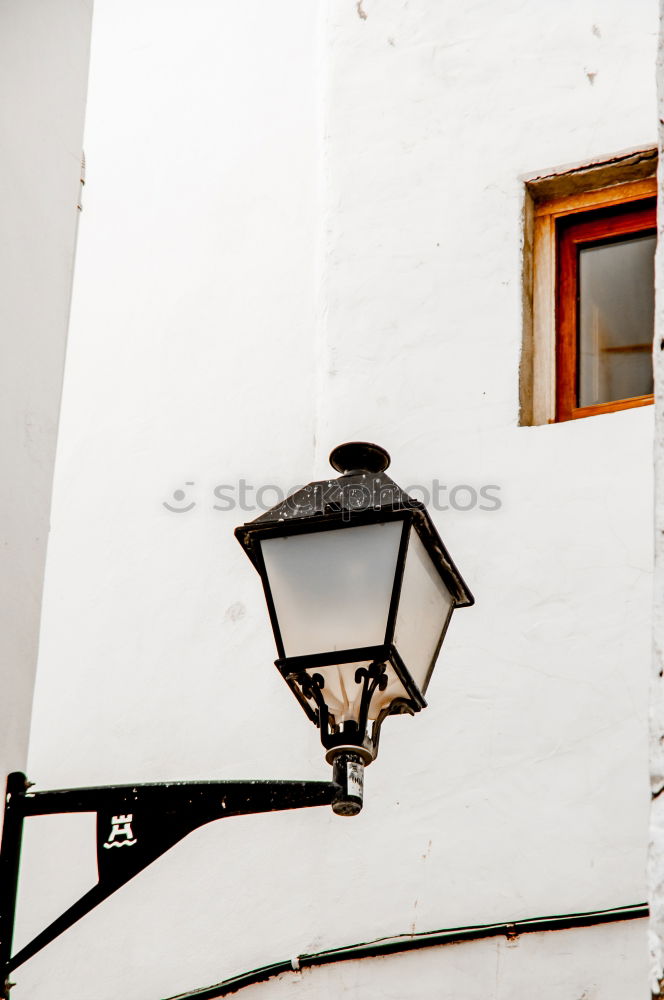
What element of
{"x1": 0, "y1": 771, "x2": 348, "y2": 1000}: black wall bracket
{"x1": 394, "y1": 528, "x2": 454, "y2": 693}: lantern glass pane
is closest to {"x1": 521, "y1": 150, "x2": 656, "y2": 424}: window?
{"x1": 394, "y1": 528, "x2": 454, "y2": 693}: lantern glass pane

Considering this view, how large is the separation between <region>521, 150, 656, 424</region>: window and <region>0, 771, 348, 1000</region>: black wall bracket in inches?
88.6

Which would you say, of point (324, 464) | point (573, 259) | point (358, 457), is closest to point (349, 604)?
point (358, 457)

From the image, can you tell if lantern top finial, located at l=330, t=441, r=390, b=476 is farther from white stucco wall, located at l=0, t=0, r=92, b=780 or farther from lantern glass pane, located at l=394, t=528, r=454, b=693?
white stucco wall, located at l=0, t=0, r=92, b=780

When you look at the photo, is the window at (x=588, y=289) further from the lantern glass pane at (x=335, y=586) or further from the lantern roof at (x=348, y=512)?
the lantern glass pane at (x=335, y=586)

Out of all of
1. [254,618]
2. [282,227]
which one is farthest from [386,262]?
[254,618]

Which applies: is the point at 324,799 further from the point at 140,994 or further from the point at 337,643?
the point at 140,994

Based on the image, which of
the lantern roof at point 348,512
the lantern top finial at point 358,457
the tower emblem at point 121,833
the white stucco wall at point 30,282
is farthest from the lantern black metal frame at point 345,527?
the white stucco wall at point 30,282

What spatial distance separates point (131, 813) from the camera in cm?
341

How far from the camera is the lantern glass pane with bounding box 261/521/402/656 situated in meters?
3.40

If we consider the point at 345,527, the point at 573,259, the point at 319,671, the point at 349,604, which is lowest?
the point at 319,671

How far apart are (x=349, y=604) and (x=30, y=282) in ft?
4.65

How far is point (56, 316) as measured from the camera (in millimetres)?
4367

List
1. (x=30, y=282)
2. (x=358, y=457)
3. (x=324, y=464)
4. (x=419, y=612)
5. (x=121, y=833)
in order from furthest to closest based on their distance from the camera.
A: (x=324, y=464)
(x=30, y=282)
(x=358, y=457)
(x=419, y=612)
(x=121, y=833)

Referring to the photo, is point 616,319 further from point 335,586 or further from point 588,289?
point 335,586
